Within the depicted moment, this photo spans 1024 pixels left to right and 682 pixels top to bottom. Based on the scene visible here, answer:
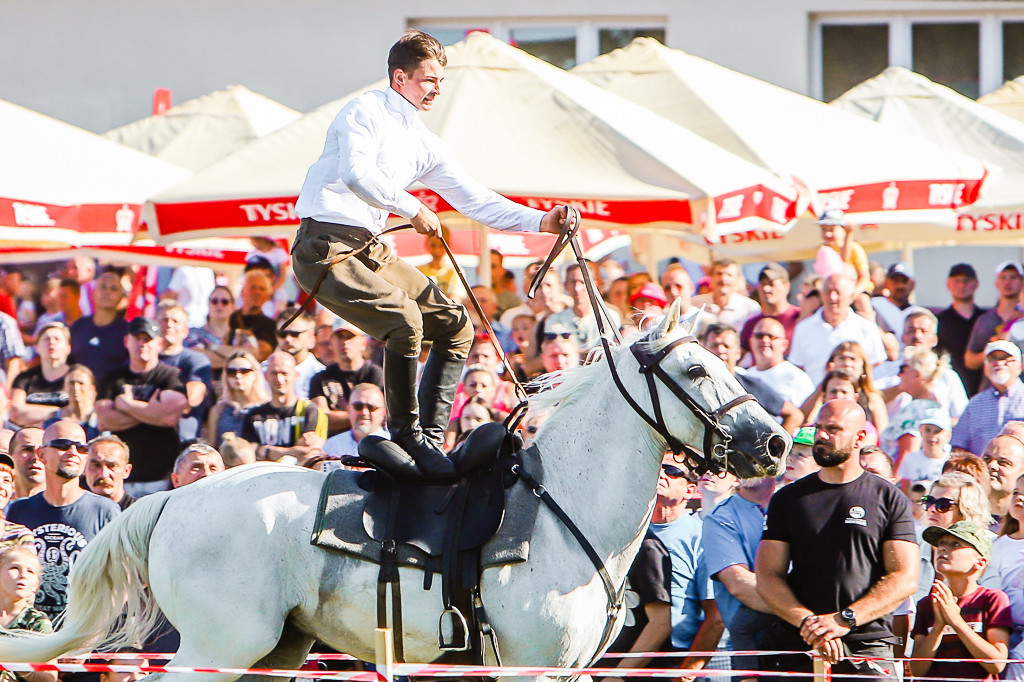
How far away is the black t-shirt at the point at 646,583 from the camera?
695 centimetres

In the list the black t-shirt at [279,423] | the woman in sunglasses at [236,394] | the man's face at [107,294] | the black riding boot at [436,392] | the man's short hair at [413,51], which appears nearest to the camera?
the man's short hair at [413,51]

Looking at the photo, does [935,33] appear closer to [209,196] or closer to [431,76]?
[209,196]

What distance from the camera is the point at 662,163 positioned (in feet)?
29.7

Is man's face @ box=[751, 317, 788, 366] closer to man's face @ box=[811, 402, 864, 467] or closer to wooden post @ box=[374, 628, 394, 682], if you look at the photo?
man's face @ box=[811, 402, 864, 467]

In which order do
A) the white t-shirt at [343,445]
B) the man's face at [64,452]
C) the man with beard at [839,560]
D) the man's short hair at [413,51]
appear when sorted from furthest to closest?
the white t-shirt at [343,445], the man's face at [64,452], the man with beard at [839,560], the man's short hair at [413,51]

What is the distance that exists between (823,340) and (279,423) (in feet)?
12.8

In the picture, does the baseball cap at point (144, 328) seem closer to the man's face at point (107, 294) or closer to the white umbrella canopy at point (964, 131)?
the man's face at point (107, 294)

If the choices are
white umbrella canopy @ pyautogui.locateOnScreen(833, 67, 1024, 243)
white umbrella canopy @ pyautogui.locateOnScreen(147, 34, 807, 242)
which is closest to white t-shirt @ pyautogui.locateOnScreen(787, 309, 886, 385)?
white umbrella canopy @ pyautogui.locateOnScreen(147, 34, 807, 242)

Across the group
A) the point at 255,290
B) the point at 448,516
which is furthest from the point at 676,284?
the point at 448,516

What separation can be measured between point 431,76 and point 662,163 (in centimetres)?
375

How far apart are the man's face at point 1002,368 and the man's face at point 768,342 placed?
1359 millimetres

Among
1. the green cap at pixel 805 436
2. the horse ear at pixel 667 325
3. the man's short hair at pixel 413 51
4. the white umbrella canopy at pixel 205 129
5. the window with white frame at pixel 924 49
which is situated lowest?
the green cap at pixel 805 436

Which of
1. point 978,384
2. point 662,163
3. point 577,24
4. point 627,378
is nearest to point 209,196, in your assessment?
point 662,163

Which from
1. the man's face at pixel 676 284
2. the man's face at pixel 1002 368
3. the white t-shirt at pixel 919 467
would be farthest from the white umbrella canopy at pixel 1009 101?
the white t-shirt at pixel 919 467
